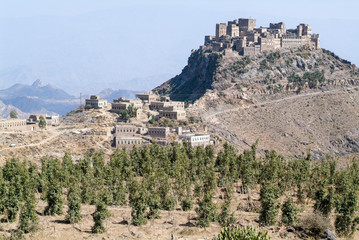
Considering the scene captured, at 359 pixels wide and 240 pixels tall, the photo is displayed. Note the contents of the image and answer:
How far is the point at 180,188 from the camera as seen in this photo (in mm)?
69938

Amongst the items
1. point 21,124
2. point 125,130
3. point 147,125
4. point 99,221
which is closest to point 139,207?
point 99,221

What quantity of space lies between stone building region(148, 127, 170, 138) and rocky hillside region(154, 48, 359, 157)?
1523 cm

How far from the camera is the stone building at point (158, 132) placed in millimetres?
108812

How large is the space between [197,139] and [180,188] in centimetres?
3890

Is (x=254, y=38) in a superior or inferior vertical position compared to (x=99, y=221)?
superior

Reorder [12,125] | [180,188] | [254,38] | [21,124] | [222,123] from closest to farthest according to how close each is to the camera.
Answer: [180,188], [12,125], [21,124], [222,123], [254,38]

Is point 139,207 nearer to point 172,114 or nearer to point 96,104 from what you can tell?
point 172,114

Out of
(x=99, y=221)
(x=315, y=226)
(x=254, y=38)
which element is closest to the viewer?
(x=315, y=226)

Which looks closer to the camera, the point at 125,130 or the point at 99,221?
the point at 99,221

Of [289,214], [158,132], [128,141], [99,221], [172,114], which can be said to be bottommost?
[99,221]

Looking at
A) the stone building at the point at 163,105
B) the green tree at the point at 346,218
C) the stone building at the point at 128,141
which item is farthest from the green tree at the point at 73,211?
the stone building at the point at 163,105

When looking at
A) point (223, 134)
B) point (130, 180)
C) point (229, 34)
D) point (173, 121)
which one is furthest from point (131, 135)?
point (229, 34)

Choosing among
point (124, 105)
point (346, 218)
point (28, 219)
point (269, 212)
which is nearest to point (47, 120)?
point (124, 105)

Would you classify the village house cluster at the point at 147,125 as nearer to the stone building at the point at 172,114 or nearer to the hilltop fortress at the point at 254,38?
the stone building at the point at 172,114
